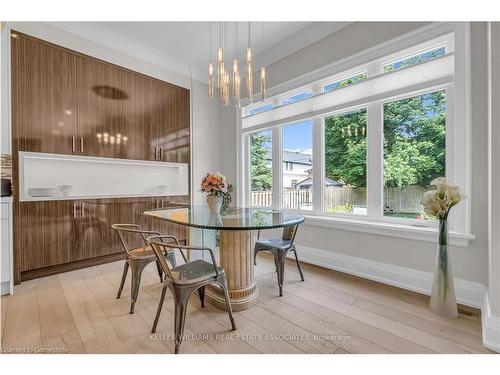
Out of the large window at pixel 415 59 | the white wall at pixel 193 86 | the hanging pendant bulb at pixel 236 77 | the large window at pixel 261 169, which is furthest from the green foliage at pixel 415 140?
the white wall at pixel 193 86

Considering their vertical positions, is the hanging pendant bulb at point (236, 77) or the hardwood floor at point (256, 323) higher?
the hanging pendant bulb at point (236, 77)

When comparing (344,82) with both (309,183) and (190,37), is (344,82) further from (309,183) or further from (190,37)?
(190,37)

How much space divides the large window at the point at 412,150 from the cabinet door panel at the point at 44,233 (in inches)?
152

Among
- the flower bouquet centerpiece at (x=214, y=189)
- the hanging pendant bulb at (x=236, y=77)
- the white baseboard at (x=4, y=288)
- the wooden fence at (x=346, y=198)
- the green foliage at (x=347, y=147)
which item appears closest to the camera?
the hanging pendant bulb at (x=236, y=77)

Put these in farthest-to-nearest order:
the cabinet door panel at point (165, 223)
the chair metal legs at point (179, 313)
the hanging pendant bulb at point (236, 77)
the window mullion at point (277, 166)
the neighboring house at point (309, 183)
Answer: the window mullion at point (277, 166) → the cabinet door panel at point (165, 223) → the neighboring house at point (309, 183) → the hanging pendant bulb at point (236, 77) → the chair metal legs at point (179, 313)

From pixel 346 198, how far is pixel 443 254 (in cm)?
127

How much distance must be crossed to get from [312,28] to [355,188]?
2.18 meters

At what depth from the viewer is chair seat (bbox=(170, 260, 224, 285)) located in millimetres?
1670

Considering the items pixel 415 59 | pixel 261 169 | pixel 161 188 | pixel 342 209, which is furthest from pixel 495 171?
pixel 161 188

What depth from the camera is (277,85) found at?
376 centimetres

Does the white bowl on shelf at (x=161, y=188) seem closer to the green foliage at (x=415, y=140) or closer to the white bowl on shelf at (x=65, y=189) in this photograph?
the white bowl on shelf at (x=65, y=189)

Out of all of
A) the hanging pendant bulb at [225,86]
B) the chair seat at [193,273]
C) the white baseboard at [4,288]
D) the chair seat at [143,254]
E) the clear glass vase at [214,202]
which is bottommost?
the white baseboard at [4,288]

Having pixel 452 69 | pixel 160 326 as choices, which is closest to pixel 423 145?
pixel 452 69

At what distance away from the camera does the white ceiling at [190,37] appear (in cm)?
317
